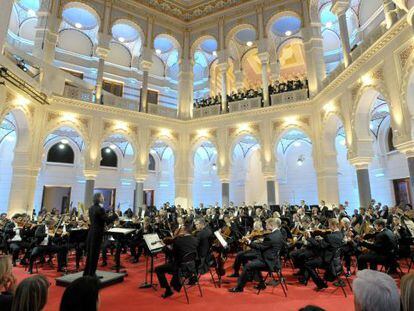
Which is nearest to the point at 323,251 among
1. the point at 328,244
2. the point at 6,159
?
the point at 328,244

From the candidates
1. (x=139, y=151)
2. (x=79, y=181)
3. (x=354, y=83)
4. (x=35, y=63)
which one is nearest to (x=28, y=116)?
(x=35, y=63)

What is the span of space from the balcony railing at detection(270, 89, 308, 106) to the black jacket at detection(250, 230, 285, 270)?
12.3 meters

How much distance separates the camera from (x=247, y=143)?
71.3 feet

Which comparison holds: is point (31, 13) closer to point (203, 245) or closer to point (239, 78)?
point (239, 78)

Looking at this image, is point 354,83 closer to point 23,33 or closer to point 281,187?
point 281,187

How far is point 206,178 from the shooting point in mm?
22844

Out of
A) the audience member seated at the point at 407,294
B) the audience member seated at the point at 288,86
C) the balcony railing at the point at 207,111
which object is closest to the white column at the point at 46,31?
the balcony railing at the point at 207,111

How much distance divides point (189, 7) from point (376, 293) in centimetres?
2149

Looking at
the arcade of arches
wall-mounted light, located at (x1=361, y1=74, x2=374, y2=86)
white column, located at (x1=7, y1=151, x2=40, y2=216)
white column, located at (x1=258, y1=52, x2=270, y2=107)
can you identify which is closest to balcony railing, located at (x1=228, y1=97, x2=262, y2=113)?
the arcade of arches

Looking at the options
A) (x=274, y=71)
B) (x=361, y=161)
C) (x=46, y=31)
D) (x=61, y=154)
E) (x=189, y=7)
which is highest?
(x=189, y=7)

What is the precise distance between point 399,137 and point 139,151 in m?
13.3

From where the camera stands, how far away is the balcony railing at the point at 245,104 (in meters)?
17.3

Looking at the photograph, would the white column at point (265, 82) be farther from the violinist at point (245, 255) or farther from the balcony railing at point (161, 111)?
the violinist at point (245, 255)

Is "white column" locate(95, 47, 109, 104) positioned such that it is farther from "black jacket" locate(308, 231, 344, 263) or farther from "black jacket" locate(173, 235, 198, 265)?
"black jacket" locate(308, 231, 344, 263)
